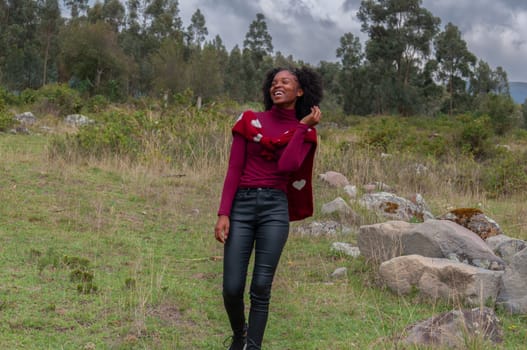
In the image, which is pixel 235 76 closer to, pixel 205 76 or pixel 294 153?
pixel 205 76

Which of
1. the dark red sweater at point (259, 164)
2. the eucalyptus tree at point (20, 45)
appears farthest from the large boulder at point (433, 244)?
the eucalyptus tree at point (20, 45)

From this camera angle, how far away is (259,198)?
3.01 metres

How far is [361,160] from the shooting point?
10.7 metres

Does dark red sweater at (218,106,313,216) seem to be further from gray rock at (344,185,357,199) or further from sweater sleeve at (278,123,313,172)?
gray rock at (344,185,357,199)

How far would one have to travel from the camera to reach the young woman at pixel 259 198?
2.98 meters

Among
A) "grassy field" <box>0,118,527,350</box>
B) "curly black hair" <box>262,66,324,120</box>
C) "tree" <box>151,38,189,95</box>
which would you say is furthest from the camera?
"tree" <box>151,38,189,95</box>

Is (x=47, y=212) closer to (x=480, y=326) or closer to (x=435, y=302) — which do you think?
(x=435, y=302)

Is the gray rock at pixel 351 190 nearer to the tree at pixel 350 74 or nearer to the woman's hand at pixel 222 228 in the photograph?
the woman's hand at pixel 222 228

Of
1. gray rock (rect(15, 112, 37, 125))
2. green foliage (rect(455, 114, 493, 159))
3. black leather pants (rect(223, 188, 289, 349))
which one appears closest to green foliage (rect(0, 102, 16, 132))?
gray rock (rect(15, 112, 37, 125))

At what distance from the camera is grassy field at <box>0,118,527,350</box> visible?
3.72 m

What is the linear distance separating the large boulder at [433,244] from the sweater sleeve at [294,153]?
8.35 feet

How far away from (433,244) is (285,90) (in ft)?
8.60

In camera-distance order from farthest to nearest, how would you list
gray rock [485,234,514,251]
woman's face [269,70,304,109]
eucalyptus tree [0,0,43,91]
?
eucalyptus tree [0,0,43,91] < gray rock [485,234,514,251] < woman's face [269,70,304,109]

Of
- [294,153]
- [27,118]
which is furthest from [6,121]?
[294,153]
